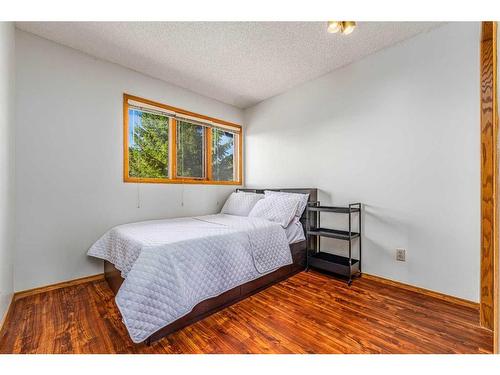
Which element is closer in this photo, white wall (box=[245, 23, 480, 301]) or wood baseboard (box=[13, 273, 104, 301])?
white wall (box=[245, 23, 480, 301])

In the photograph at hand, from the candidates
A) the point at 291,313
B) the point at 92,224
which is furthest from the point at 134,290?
the point at 92,224

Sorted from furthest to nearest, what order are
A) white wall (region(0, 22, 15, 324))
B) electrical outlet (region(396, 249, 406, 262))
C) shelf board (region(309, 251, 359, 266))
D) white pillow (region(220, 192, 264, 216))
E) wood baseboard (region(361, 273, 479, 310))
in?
white pillow (region(220, 192, 264, 216))
shelf board (region(309, 251, 359, 266))
electrical outlet (region(396, 249, 406, 262))
wood baseboard (region(361, 273, 479, 310))
white wall (region(0, 22, 15, 324))

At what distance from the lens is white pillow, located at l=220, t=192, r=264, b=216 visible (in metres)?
2.96

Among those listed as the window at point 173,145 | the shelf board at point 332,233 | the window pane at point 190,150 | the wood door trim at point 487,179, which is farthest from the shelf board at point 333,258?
the window pane at point 190,150

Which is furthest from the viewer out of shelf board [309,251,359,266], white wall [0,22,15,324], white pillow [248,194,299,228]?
white pillow [248,194,299,228]

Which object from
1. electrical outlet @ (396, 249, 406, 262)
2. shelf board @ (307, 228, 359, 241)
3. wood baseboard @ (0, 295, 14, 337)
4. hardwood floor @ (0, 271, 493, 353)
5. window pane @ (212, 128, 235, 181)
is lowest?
hardwood floor @ (0, 271, 493, 353)

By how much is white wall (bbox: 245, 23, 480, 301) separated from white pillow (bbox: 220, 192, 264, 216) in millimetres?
752

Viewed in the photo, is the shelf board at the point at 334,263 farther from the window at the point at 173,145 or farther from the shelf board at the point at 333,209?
the window at the point at 173,145

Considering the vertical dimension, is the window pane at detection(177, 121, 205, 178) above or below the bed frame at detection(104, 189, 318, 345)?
above

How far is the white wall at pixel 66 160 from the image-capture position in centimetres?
197

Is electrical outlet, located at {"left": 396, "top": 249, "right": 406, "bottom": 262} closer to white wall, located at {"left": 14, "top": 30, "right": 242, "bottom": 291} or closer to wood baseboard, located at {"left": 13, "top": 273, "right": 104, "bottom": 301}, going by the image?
white wall, located at {"left": 14, "top": 30, "right": 242, "bottom": 291}

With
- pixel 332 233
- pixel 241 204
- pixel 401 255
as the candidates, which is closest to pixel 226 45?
pixel 241 204

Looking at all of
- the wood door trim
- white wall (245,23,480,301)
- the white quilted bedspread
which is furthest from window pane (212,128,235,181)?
the wood door trim

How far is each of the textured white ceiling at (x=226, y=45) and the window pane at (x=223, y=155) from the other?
0.91 metres
